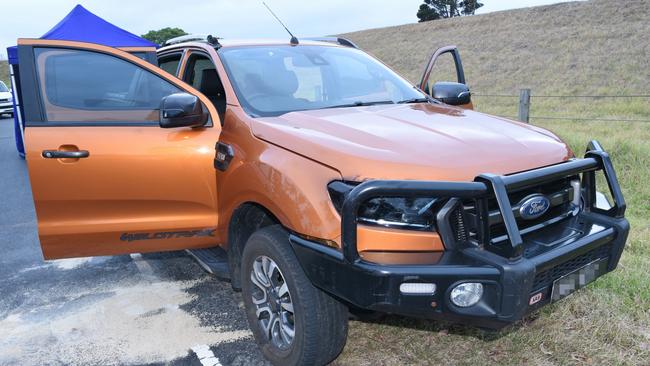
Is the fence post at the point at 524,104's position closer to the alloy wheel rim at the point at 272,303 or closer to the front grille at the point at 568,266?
the front grille at the point at 568,266

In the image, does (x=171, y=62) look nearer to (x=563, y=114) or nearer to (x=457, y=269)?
(x=457, y=269)

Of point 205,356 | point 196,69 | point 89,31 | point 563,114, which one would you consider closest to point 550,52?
point 563,114

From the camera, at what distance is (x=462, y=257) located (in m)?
2.34

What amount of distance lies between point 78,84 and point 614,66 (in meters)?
21.4

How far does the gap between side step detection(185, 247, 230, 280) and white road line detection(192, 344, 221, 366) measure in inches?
18.1

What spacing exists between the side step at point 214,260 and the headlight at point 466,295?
1.66 m

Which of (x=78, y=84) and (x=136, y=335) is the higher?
(x=78, y=84)

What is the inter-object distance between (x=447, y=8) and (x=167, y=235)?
60.1m

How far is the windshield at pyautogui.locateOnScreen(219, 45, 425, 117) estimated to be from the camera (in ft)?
11.5

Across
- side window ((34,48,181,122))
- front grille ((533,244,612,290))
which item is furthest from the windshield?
front grille ((533,244,612,290))

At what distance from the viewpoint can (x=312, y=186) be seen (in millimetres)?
2521

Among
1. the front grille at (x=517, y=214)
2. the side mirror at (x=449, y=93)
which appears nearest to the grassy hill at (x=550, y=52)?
the side mirror at (x=449, y=93)

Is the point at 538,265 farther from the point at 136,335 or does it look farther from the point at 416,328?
the point at 136,335

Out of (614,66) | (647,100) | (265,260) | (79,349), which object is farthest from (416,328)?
(614,66)
